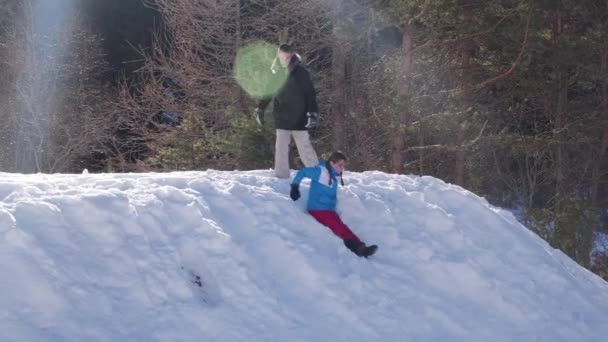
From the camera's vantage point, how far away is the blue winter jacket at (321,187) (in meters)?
7.11

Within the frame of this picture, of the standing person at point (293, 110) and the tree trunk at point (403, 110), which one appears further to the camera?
the tree trunk at point (403, 110)

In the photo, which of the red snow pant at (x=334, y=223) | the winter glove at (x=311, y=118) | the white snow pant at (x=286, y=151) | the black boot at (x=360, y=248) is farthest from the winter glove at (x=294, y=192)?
the winter glove at (x=311, y=118)

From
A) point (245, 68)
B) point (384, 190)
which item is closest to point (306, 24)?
point (245, 68)

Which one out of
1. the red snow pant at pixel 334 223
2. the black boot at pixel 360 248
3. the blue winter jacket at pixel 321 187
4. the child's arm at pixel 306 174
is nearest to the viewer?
the black boot at pixel 360 248

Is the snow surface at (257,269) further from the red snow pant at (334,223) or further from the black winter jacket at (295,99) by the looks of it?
the black winter jacket at (295,99)

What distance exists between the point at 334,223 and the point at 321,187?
0.43 metres

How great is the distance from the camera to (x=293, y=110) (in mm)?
8227

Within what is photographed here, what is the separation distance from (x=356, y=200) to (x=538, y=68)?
10.5 metres

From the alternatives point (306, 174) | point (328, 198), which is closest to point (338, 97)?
point (306, 174)

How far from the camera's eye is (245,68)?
1759 cm

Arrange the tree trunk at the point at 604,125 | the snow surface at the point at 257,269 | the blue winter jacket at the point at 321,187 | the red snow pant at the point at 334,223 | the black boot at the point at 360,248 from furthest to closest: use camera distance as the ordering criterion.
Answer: the tree trunk at the point at 604,125
the blue winter jacket at the point at 321,187
the red snow pant at the point at 334,223
the black boot at the point at 360,248
the snow surface at the point at 257,269

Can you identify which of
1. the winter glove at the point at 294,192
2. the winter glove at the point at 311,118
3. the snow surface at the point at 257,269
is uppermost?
the winter glove at the point at 311,118

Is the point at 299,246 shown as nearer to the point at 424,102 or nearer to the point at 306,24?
the point at 424,102

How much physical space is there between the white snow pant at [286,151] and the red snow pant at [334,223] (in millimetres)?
1202
